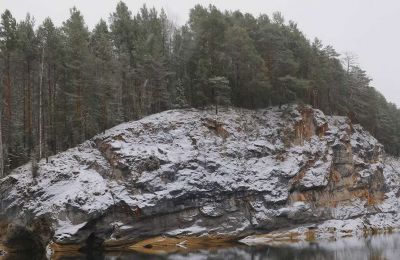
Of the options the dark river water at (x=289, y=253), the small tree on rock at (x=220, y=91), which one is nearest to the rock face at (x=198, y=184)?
the small tree on rock at (x=220, y=91)

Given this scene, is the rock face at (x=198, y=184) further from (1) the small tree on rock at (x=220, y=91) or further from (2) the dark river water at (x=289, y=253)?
(2) the dark river water at (x=289, y=253)

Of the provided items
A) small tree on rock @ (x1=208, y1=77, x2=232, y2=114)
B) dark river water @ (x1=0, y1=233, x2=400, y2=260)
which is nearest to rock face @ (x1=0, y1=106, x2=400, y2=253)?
small tree on rock @ (x1=208, y1=77, x2=232, y2=114)

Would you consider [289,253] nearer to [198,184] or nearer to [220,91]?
[198,184]

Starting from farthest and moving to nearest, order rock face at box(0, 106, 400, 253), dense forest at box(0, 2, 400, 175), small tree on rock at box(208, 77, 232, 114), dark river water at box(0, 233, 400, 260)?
1. small tree on rock at box(208, 77, 232, 114)
2. dense forest at box(0, 2, 400, 175)
3. rock face at box(0, 106, 400, 253)
4. dark river water at box(0, 233, 400, 260)

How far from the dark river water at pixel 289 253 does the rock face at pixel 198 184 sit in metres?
3.25

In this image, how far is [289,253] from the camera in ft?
98.6

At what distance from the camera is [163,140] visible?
41594 mm

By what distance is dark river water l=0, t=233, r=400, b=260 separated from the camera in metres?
28.0

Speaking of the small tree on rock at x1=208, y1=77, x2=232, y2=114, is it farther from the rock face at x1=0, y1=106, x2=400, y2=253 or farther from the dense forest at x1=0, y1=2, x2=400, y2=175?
the rock face at x1=0, y1=106, x2=400, y2=253

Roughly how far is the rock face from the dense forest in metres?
3.26

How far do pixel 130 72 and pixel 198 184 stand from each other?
705 inches

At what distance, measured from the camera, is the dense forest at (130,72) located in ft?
145

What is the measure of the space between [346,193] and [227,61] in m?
19.7

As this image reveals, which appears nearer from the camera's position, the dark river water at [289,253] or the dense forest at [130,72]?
the dark river water at [289,253]
